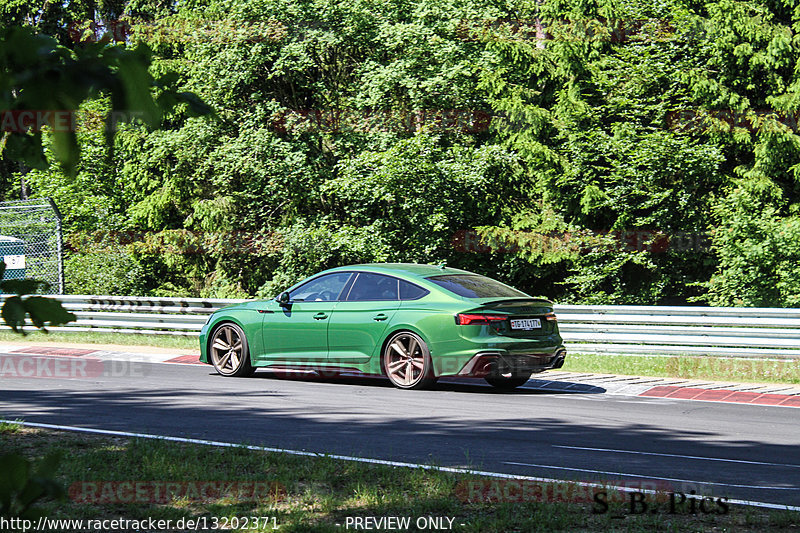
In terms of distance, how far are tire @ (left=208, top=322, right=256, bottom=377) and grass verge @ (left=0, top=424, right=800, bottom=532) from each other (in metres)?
5.78

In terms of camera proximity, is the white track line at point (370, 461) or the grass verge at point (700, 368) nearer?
the white track line at point (370, 461)

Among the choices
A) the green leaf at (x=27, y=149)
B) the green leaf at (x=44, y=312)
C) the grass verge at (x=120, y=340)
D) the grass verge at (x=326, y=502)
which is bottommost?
the grass verge at (x=326, y=502)

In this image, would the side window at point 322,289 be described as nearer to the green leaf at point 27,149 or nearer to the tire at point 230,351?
the tire at point 230,351

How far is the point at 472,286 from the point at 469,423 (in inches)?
115

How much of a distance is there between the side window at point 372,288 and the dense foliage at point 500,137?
9.78m

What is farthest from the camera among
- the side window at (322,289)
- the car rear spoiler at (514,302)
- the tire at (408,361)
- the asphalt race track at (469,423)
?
the side window at (322,289)

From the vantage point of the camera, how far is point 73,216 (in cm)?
2986

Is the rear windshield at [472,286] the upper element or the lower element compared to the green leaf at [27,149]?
lower

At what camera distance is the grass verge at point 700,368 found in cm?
1221

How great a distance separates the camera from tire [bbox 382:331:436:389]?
34.7 feet

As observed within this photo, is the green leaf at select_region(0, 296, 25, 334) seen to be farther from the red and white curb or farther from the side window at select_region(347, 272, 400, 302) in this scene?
the red and white curb

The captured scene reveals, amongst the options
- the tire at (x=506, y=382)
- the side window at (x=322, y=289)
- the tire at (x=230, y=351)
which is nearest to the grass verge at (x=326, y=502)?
the side window at (x=322, y=289)

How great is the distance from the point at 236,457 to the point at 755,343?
894 centimetres

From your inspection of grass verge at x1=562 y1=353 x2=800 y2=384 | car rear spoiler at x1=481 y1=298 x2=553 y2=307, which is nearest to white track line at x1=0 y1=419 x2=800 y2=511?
car rear spoiler at x1=481 y1=298 x2=553 y2=307
